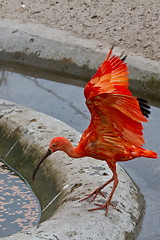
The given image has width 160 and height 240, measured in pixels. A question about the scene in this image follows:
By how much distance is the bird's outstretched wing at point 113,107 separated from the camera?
3141 mm

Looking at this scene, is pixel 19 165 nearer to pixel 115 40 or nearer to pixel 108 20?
pixel 115 40

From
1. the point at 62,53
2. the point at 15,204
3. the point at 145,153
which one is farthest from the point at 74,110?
the point at 145,153

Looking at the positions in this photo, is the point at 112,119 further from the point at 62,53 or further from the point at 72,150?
the point at 62,53

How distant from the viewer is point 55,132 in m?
4.66

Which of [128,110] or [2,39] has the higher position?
[128,110]

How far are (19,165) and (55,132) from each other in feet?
1.49

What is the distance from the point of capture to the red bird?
3.15 m

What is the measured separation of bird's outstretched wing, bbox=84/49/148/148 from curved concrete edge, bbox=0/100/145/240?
1.72ft

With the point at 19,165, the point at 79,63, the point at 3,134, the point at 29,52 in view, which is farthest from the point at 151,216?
the point at 29,52

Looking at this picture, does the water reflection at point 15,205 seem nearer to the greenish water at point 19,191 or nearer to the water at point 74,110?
the greenish water at point 19,191

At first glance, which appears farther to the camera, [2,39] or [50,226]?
[2,39]

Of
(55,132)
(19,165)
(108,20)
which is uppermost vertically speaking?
(108,20)

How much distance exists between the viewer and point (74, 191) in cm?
384

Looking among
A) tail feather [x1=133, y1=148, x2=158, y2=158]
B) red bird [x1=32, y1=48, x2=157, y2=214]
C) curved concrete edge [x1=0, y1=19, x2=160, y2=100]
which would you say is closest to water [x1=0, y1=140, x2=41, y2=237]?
red bird [x1=32, y1=48, x2=157, y2=214]
